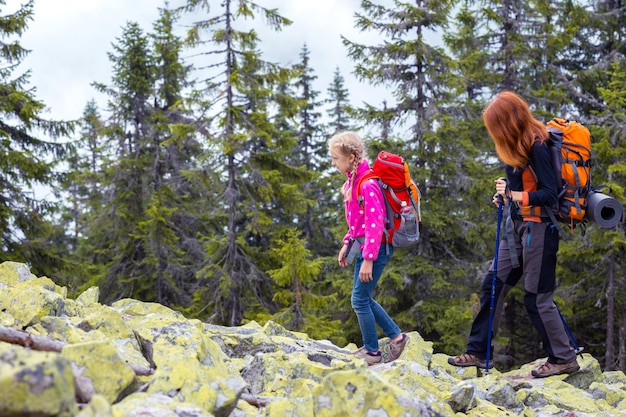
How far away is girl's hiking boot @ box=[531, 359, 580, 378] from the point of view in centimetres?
563

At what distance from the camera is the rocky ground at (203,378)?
2.19 meters

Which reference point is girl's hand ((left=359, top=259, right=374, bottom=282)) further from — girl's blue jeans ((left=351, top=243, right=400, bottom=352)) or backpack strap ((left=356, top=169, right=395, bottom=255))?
backpack strap ((left=356, top=169, right=395, bottom=255))

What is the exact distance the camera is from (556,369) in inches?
223

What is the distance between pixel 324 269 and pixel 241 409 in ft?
37.6

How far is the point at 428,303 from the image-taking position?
12.6 m

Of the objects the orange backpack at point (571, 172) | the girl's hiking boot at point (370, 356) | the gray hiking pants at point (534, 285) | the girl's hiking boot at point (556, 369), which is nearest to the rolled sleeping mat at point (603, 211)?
the orange backpack at point (571, 172)

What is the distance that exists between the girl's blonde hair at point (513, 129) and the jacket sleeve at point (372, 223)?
1.31m

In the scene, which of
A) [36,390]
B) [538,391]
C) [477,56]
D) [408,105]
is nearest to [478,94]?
[477,56]

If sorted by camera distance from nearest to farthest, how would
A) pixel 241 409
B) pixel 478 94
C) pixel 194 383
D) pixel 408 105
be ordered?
pixel 194 383 → pixel 241 409 → pixel 408 105 → pixel 478 94

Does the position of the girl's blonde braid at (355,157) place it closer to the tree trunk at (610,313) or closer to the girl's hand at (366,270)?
the girl's hand at (366,270)

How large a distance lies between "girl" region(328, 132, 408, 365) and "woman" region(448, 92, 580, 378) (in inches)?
39.9

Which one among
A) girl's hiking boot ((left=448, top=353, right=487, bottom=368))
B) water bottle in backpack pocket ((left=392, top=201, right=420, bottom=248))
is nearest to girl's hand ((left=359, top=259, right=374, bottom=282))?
water bottle in backpack pocket ((left=392, top=201, right=420, bottom=248))

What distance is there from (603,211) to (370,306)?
8.38 feet

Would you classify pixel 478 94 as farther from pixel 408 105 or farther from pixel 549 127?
pixel 549 127
